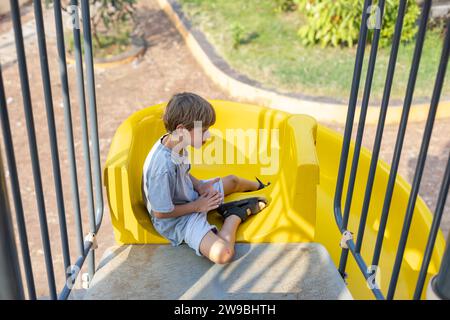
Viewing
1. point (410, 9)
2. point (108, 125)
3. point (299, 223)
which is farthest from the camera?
point (410, 9)

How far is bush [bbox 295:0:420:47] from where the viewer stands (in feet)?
20.7

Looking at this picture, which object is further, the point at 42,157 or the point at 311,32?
the point at 311,32

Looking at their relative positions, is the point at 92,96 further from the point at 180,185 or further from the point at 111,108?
the point at 111,108

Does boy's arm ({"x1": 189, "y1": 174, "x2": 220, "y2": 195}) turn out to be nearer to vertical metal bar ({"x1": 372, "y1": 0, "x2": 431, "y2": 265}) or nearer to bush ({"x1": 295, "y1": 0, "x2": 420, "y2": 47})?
vertical metal bar ({"x1": 372, "y1": 0, "x2": 431, "y2": 265})

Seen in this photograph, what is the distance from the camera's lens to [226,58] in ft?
20.4

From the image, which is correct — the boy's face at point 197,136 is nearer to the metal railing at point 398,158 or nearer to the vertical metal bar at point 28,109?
the metal railing at point 398,158

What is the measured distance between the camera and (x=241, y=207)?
2359 millimetres

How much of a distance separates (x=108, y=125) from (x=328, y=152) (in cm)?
245

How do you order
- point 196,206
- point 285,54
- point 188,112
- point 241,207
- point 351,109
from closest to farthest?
point 351,109 → point 188,112 → point 196,206 → point 241,207 → point 285,54

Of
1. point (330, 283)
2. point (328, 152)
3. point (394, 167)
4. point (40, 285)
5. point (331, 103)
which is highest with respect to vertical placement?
point (394, 167)

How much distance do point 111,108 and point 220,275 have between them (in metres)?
3.71

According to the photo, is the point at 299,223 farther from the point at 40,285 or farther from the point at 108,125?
the point at 108,125

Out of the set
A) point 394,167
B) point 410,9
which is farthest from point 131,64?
point 394,167

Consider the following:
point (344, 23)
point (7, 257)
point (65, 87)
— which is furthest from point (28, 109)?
point (344, 23)
